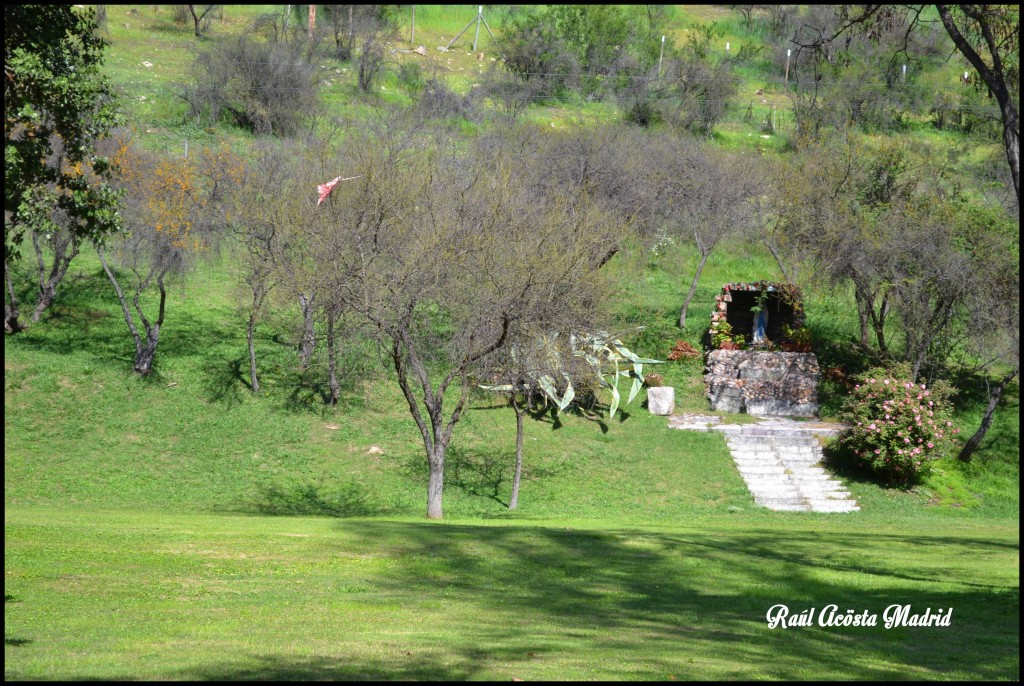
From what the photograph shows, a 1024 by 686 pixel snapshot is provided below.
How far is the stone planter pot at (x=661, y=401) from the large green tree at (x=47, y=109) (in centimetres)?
1779

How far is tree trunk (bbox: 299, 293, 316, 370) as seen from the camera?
81.1 feet

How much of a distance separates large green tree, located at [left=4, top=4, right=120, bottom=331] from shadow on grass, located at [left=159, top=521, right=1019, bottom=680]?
6262 mm

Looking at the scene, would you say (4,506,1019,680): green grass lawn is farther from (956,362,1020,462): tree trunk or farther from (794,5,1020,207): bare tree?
(956,362,1020,462): tree trunk

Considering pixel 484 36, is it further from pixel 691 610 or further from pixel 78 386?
pixel 691 610

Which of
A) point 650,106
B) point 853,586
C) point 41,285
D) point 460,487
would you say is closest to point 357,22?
point 650,106

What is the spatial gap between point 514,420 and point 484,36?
42.2m

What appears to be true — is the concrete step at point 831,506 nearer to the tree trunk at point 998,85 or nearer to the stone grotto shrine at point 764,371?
the stone grotto shrine at point 764,371

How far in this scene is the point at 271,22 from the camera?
2238 inches

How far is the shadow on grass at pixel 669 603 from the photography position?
752 cm

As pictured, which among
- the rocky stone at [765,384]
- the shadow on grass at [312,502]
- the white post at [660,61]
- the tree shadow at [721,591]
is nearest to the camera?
the tree shadow at [721,591]

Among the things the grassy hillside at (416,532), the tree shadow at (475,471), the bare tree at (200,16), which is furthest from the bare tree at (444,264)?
the bare tree at (200,16)

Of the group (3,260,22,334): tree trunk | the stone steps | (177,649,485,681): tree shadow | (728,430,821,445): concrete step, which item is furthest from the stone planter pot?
(177,649,485,681): tree shadow

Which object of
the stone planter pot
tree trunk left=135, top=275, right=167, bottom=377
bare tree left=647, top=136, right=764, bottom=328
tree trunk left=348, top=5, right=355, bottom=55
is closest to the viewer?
tree trunk left=135, top=275, right=167, bottom=377

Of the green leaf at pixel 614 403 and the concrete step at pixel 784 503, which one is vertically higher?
the green leaf at pixel 614 403
